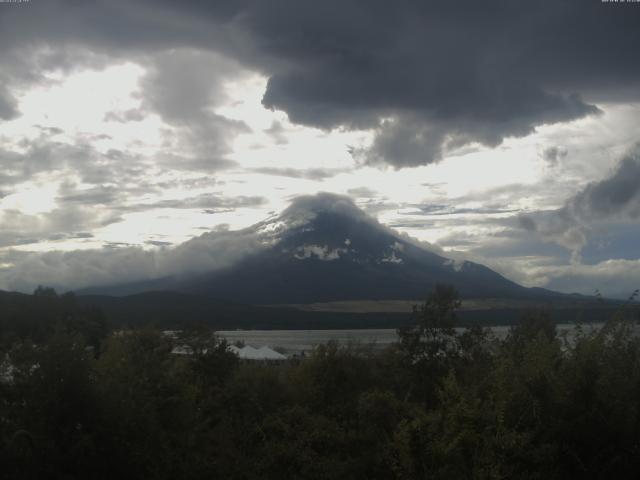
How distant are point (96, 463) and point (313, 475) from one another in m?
6.15

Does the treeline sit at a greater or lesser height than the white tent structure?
greater

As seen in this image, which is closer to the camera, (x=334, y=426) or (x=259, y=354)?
(x=334, y=426)

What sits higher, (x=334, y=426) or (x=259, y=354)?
(x=334, y=426)

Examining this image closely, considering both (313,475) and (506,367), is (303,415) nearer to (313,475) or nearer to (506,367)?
(313,475)

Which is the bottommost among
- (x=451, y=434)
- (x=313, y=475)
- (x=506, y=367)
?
(x=313, y=475)

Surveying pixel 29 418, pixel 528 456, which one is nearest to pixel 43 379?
pixel 29 418

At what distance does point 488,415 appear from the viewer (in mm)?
19469

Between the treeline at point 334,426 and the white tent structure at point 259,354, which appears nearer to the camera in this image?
the treeline at point 334,426

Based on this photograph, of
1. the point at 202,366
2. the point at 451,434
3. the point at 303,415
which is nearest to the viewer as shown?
the point at 451,434

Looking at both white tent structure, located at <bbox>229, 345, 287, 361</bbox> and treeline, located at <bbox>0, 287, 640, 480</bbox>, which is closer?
treeline, located at <bbox>0, 287, 640, 480</bbox>

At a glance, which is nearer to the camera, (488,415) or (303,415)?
(488,415)

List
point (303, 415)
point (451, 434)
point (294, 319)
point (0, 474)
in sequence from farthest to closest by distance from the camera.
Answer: point (294, 319), point (303, 415), point (451, 434), point (0, 474)

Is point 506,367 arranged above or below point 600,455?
above

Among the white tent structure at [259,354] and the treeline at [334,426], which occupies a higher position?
the treeline at [334,426]
